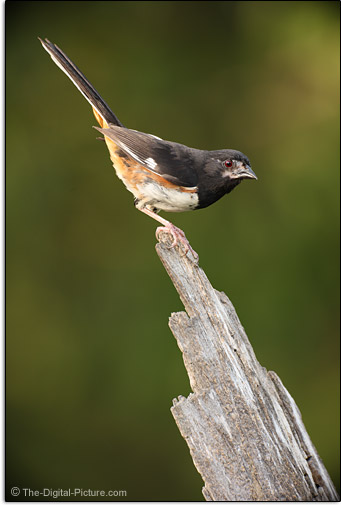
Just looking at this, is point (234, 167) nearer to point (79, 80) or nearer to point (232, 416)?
point (79, 80)

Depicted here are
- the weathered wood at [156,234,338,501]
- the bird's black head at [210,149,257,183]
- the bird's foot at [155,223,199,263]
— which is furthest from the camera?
the bird's black head at [210,149,257,183]

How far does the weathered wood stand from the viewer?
1.68 metres

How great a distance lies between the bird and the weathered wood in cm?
34

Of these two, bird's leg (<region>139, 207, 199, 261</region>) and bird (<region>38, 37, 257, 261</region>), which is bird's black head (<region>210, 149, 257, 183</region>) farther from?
bird's leg (<region>139, 207, 199, 261</region>)

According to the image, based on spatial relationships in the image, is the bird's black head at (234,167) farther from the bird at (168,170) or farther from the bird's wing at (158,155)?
the bird's wing at (158,155)

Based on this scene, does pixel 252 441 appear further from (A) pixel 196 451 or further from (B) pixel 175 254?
(B) pixel 175 254

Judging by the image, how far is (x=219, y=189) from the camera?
7.37 feet

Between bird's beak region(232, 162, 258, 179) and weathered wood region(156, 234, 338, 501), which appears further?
bird's beak region(232, 162, 258, 179)

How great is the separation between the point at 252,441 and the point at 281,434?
139 mm

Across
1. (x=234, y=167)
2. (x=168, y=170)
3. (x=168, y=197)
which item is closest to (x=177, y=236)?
(x=168, y=197)

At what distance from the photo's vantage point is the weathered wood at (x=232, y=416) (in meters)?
1.68

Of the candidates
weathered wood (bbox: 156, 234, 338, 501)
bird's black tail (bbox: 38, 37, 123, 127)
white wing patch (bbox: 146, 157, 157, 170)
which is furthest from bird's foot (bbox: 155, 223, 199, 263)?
bird's black tail (bbox: 38, 37, 123, 127)

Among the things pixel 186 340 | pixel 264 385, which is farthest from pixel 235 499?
pixel 186 340

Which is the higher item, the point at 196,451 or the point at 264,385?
the point at 264,385
